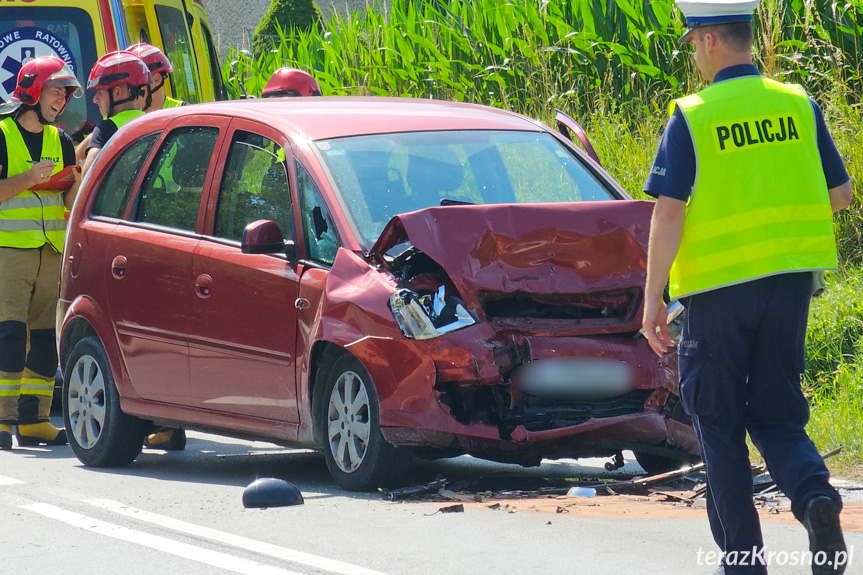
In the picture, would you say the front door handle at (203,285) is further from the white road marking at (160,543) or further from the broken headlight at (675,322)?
the broken headlight at (675,322)

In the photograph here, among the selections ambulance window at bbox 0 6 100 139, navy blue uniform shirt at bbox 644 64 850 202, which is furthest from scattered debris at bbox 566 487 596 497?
ambulance window at bbox 0 6 100 139

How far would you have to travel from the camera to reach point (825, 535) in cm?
438

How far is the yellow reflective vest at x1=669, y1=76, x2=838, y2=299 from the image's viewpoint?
4.51m

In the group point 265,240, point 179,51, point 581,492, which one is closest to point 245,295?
point 265,240

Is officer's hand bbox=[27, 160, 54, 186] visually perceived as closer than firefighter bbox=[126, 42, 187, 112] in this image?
Yes

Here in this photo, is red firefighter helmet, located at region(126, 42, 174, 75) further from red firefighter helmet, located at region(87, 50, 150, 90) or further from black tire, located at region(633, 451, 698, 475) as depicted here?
black tire, located at region(633, 451, 698, 475)

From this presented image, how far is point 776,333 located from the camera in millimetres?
A: 4531

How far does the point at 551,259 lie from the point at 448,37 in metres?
9.19

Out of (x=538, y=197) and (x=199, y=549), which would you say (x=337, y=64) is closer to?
(x=538, y=197)

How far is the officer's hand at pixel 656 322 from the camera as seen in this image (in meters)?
4.58

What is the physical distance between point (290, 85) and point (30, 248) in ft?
8.89

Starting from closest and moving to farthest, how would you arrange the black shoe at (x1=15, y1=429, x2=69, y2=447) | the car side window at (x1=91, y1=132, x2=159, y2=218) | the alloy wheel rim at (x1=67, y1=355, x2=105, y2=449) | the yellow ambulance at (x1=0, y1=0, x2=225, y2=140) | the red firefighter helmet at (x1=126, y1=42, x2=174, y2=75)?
1. the alloy wheel rim at (x1=67, y1=355, x2=105, y2=449)
2. the car side window at (x1=91, y1=132, x2=159, y2=218)
3. the black shoe at (x1=15, y1=429, x2=69, y2=447)
4. the red firefighter helmet at (x1=126, y1=42, x2=174, y2=75)
5. the yellow ambulance at (x1=0, y1=0, x2=225, y2=140)

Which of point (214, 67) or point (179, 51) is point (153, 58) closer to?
point (179, 51)

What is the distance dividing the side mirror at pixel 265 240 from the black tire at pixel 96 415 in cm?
146
